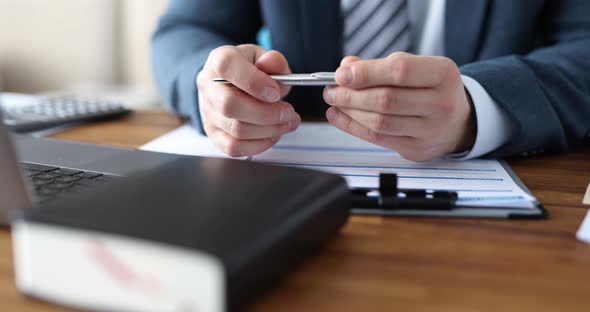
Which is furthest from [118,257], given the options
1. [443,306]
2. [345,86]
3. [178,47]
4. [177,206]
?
[178,47]

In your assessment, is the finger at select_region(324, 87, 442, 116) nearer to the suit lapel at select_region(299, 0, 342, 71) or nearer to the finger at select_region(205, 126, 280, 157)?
the finger at select_region(205, 126, 280, 157)

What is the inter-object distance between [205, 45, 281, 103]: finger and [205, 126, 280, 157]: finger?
0.06 metres

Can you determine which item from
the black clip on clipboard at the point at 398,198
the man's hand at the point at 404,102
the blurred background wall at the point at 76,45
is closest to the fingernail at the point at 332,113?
the man's hand at the point at 404,102

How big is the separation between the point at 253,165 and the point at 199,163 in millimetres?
37

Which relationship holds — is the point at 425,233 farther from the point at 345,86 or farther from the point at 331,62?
the point at 331,62

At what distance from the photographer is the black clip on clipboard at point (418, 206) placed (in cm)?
46

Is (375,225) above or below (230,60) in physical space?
below

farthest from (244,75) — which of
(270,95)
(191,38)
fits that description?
(191,38)

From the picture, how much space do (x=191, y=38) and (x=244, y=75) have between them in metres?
0.38

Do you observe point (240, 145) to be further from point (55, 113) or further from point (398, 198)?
point (55, 113)

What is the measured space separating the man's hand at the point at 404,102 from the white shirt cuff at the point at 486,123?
11 mm

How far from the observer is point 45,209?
31cm

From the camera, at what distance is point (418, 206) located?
0.46 m

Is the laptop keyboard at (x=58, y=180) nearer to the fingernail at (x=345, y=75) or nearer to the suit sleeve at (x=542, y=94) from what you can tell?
the fingernail at (x=345, y=75)
